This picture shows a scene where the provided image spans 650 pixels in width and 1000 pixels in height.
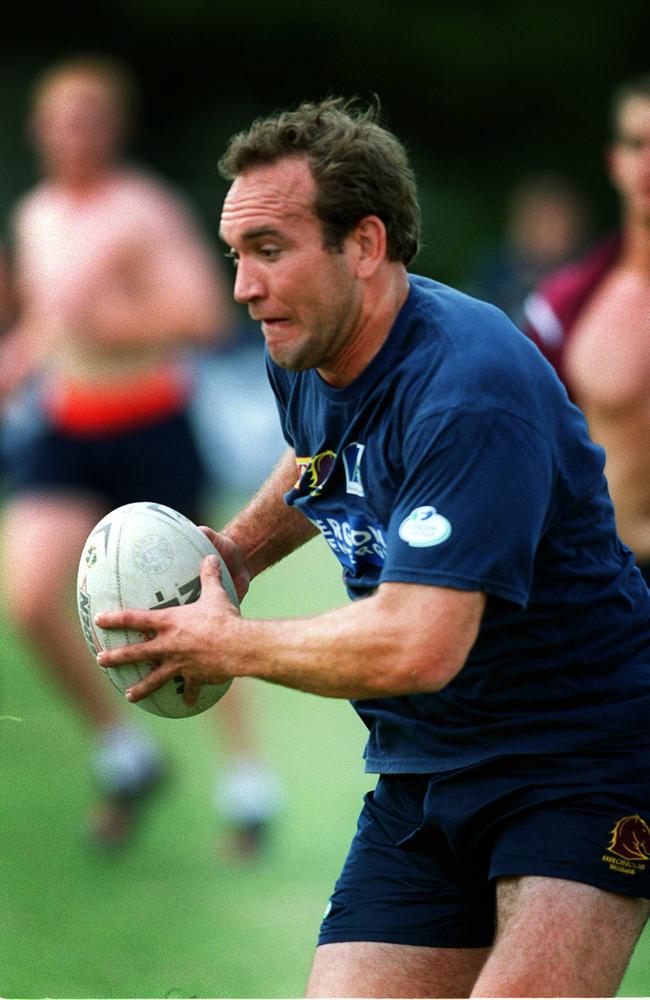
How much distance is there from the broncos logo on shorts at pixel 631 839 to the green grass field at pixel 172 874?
1728mm

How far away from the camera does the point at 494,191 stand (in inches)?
939

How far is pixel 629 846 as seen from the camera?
3447mm

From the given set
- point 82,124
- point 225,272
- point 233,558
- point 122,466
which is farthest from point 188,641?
point 225,272

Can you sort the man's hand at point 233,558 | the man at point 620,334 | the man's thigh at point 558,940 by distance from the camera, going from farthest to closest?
the man at point 620,334
the man's hand at point 233,558
the man's thigh at point 558,940

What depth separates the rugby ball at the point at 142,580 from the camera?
11.9 ft

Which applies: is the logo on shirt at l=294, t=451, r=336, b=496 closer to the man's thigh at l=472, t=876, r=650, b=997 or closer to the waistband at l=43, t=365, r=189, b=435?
the man's thigh at l=472, t=876, r=650, b=997

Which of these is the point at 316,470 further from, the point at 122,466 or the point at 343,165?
the point at 122,466

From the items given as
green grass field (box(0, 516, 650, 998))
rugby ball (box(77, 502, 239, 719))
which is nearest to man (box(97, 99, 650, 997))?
rugby ball (box(77, 502, 239, 719))

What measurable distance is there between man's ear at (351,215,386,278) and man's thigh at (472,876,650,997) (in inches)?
51.6

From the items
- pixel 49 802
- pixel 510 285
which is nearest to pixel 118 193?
pixel 49 802

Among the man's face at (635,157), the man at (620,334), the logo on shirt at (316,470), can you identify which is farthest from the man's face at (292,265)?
the man's face at (635,157)

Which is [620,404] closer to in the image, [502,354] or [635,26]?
[502,354]

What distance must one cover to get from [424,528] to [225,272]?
19370mm

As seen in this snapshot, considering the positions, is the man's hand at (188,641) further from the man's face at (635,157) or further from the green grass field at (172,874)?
the man's face at (635,157)
